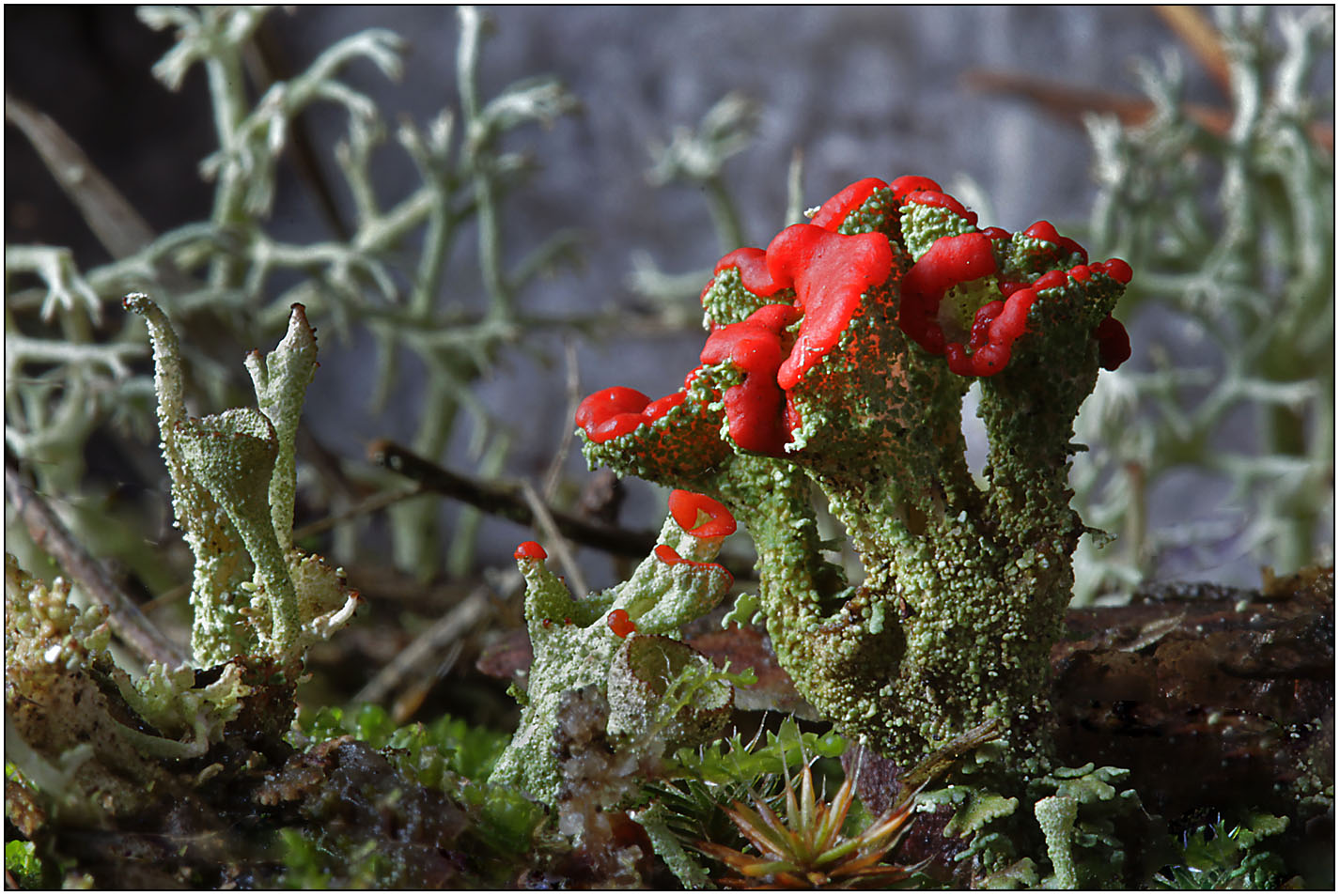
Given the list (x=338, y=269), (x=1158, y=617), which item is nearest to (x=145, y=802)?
(x=1158, y=617)

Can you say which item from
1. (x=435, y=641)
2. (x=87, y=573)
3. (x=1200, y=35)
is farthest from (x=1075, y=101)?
(x=87, y=573)

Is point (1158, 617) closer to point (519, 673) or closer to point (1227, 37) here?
point (519, 673)

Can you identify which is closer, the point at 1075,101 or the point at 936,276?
the point at 936,276

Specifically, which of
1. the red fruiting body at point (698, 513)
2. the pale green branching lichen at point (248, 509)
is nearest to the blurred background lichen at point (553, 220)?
the pale green branching lichen at point (248, 509)

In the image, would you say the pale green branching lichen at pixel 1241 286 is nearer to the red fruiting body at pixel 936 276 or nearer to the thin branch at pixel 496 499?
the thin branch at pixel 496 499

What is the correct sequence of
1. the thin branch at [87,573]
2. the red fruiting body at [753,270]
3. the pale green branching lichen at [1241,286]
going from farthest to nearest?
the pale green branching lichen at [1241,286] < the thin branch at [87,573] < the red fruiting body at [753,270]

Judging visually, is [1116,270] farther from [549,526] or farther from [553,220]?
[553,220]
